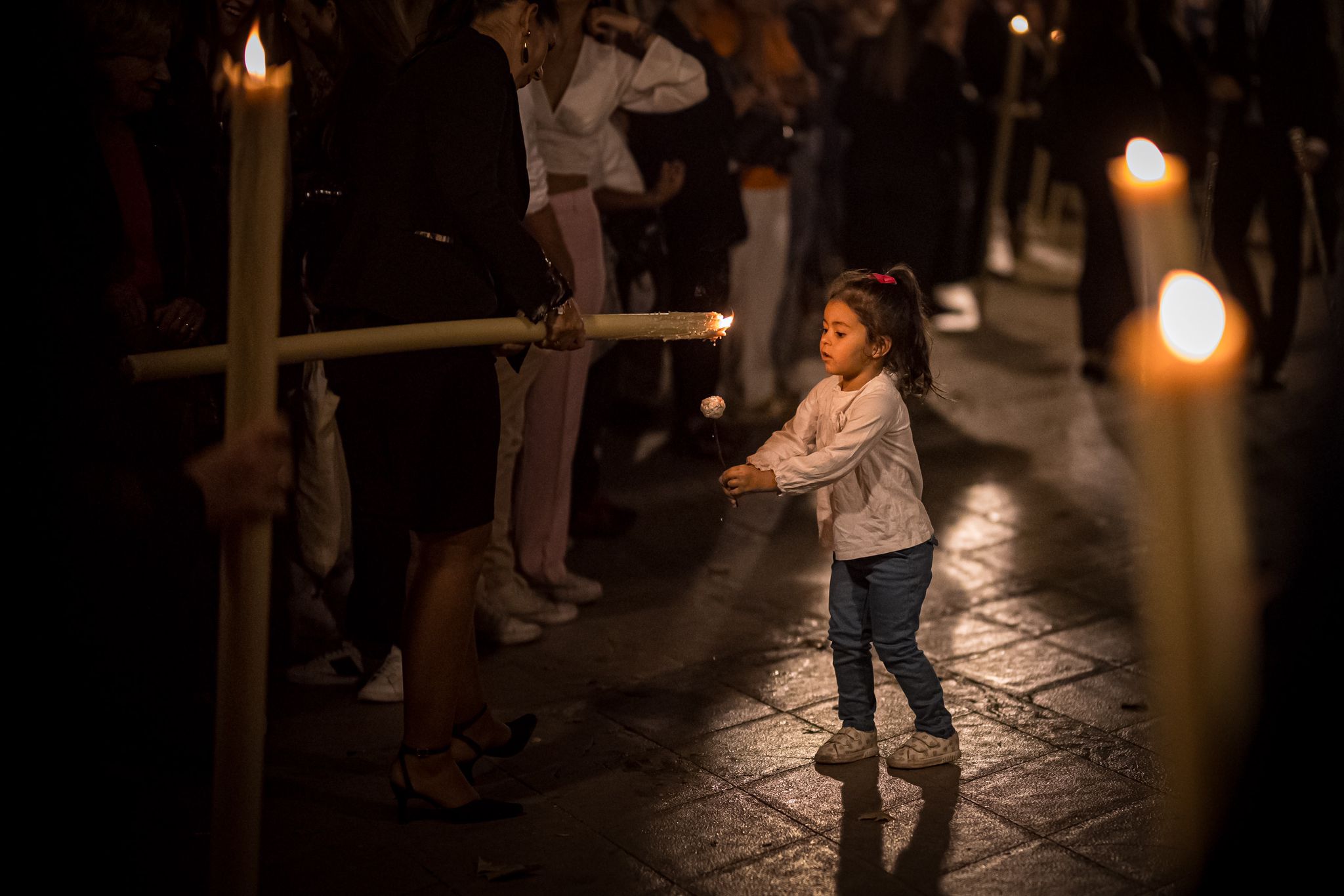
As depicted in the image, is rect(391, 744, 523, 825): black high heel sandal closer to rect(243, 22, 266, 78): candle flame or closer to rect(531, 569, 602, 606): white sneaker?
rect(531, 569, 602, 606): white sneaker

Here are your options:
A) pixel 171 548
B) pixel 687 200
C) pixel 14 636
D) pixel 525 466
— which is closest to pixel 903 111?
pixel 687 200

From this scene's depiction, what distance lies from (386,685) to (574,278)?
5.17 ft

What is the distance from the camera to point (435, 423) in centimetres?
366

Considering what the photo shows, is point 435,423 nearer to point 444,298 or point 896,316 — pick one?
point 444,298

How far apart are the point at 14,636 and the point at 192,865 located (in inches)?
57.8

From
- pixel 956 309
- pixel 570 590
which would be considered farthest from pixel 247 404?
pixel 956 309

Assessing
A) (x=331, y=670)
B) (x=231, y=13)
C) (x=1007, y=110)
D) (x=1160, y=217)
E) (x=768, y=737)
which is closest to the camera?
(x=1160, y=217)

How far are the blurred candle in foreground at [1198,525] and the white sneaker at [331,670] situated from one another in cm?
350

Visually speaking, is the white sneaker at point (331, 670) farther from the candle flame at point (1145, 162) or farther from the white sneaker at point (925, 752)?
the candle flame at point (1145, 162)

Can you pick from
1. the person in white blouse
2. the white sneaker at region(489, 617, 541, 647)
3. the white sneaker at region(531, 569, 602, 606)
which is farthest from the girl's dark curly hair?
the white sneaker at region(531, 569, 602, 606)

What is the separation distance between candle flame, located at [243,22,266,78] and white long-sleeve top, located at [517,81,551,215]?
2.20 metres

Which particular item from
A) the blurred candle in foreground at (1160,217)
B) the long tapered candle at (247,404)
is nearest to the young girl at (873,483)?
the long tapered candle at (247,404)

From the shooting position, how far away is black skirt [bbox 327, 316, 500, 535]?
11.9 feet

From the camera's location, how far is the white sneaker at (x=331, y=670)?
4.75 meters
